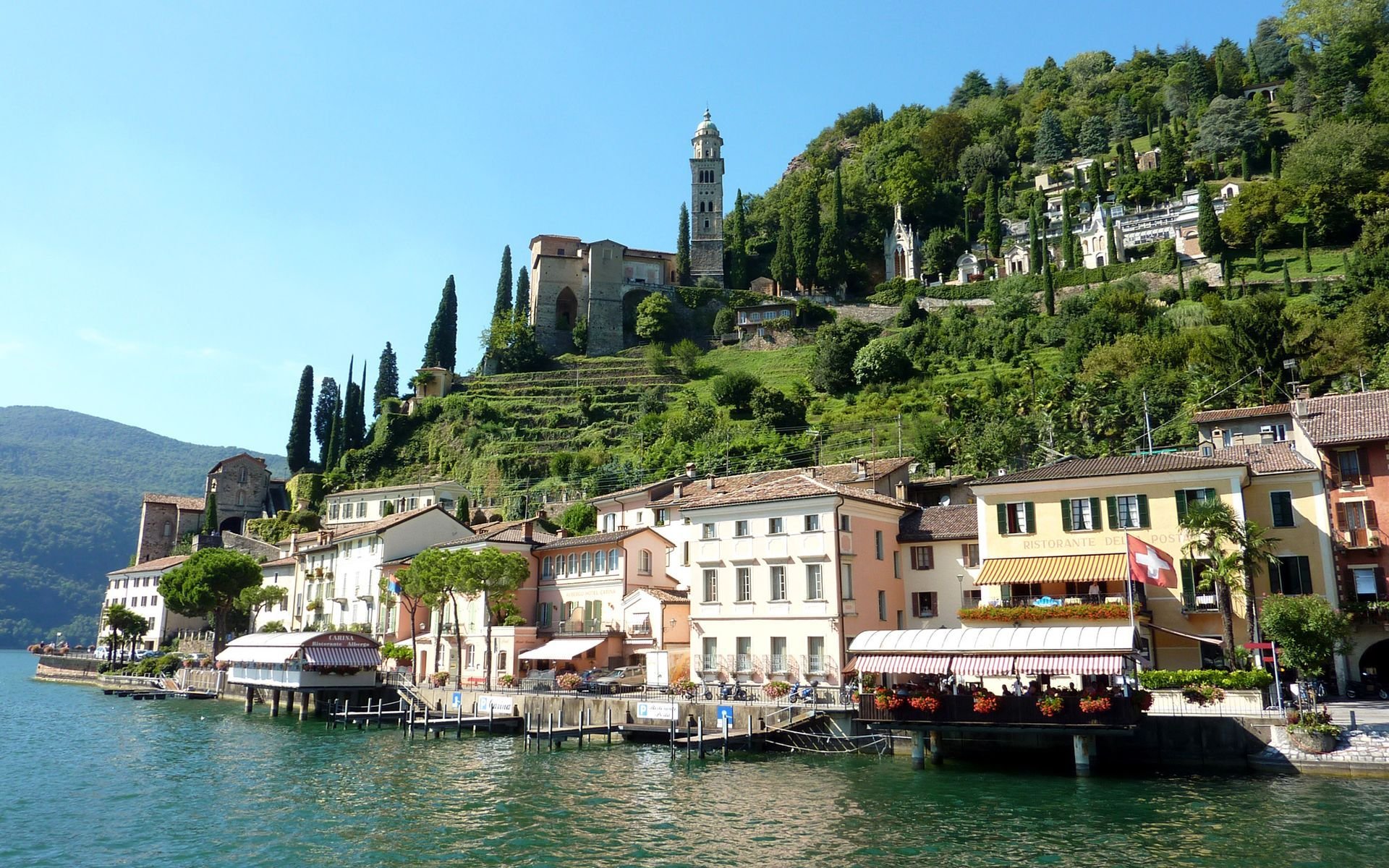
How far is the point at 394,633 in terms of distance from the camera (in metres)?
66.6

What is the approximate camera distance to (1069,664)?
31000mm

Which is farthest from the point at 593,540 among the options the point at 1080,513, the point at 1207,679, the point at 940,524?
the point at 1207,679

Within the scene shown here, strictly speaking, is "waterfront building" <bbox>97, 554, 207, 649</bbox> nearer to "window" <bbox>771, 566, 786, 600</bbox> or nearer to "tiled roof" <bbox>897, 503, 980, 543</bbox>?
"window" <bbox>771, 566, 786, 600</bbox>

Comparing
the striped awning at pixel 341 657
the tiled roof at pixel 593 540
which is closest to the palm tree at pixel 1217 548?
the tiled roof at pixel 593 540

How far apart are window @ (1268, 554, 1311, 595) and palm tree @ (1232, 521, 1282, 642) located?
7.36ft

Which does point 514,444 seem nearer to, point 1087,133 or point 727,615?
point 727,615

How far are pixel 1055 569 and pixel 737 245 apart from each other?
4287 inches

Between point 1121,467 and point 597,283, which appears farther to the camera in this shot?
point 597,283

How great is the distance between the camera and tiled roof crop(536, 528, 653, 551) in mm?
53906

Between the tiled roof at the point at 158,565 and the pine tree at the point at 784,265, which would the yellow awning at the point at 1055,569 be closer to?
the tiled roof at the point at 158,565

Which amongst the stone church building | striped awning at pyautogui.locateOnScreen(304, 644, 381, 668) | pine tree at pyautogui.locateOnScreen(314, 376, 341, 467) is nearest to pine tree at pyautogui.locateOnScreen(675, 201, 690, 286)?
the stone church building

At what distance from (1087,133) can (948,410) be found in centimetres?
9489

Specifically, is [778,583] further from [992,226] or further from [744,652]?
[992,226]

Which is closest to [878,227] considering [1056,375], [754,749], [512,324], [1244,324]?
[512,324]
